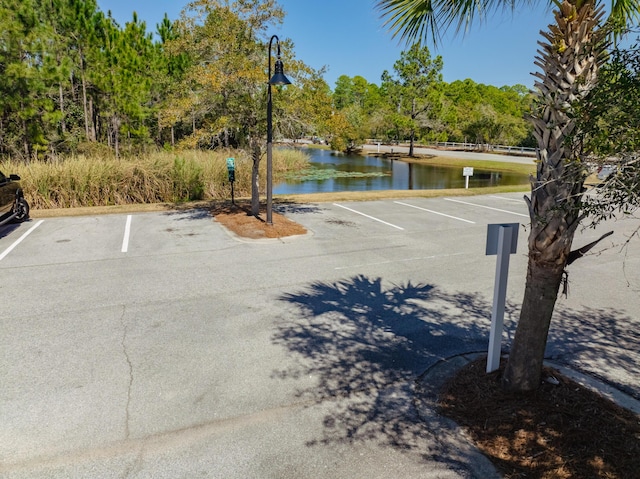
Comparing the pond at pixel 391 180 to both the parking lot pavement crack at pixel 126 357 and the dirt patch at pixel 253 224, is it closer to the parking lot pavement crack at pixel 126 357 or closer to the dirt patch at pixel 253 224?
the dirt patch at pixel 253 224

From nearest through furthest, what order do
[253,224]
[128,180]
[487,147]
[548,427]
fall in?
[548,427]
[253,224]
[128,180]
[487,147]

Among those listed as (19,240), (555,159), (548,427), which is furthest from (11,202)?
(548,427)

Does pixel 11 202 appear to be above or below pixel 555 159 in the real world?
below

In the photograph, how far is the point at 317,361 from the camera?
15.7ft

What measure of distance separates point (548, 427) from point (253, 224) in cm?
856

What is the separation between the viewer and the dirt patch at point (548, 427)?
10.3 feet

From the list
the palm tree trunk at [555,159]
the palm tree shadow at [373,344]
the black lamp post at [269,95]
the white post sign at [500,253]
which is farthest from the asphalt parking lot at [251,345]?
the black lamp post at [269,95]

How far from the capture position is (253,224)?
36.4ft

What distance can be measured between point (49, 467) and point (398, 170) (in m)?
33.8

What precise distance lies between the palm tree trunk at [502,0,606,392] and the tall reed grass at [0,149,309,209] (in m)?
9.05

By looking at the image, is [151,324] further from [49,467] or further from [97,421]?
[49,467]

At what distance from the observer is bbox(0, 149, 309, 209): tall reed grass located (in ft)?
45.1

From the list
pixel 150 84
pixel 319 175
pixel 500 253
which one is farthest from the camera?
pixel 319 175

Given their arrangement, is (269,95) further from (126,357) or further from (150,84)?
(150,84)
